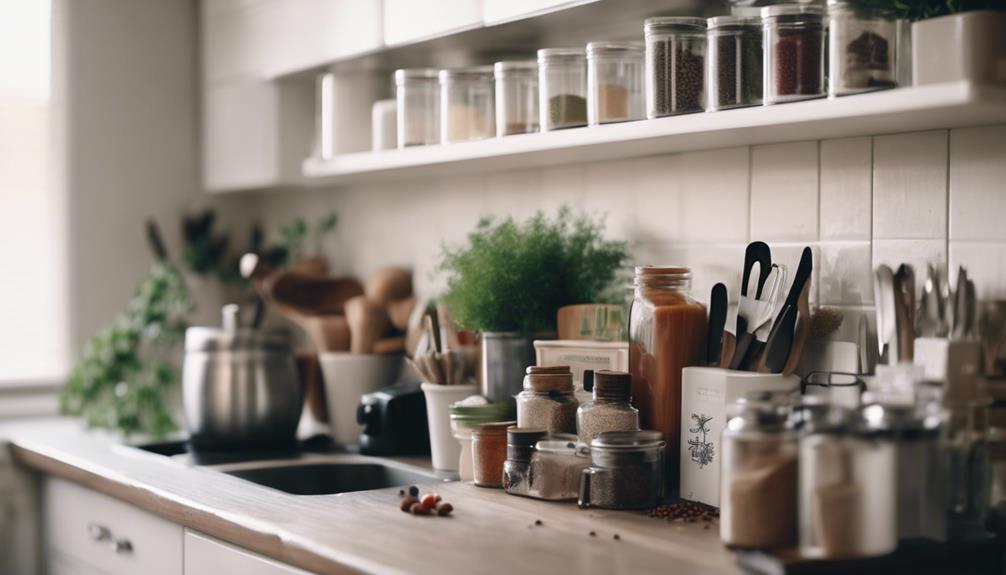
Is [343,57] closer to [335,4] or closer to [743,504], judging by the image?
[335,4]

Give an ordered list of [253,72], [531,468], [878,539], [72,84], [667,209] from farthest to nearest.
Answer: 1. [72,84]
2. [253,72]
3. [667,209]
4. [531,468]
5. [878,539]

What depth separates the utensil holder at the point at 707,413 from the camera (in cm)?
169

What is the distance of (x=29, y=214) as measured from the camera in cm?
310

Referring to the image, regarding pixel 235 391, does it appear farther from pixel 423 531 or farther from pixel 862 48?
pixel 862 48

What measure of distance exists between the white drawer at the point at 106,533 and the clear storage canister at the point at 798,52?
124 centimetres

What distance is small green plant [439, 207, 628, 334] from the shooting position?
2129 mm

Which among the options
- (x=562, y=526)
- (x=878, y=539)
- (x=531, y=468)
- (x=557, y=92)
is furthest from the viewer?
(x=557, y=92)

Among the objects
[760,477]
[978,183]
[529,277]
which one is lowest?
[760,477]

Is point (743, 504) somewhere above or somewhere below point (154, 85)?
below

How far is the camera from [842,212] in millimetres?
1842

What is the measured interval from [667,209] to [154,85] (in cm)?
174

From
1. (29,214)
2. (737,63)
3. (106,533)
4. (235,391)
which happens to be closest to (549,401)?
(737,63)

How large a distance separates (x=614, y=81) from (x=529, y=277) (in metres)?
0.41

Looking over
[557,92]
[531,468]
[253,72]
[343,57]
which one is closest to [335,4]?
[343,57]
